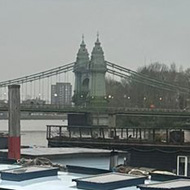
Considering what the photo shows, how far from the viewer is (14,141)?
16.9 metres

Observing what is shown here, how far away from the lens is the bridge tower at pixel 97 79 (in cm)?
9488

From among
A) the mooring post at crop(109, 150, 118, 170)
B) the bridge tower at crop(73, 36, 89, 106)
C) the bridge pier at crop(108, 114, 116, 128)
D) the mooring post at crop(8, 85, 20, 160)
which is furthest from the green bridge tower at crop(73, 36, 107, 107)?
the mooring post at crop(8, 85, 20, 160)

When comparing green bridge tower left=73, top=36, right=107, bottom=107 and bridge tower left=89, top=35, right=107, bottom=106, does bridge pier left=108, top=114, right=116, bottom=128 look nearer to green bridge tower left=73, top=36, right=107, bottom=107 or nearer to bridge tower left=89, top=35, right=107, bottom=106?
green bridge tower left=73, top=36, right=107, bottom=107

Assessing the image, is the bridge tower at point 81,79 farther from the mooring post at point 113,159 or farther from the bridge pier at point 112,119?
the mooring post at point 113,159

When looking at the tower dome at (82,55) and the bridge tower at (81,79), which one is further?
the tower dome at (82,55)

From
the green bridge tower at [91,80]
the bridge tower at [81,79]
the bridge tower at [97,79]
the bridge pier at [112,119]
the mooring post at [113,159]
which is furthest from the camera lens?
the bridge tower at [81,79]

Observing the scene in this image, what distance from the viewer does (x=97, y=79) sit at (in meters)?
97.6

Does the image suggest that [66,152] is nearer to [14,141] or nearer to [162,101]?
[14,141]

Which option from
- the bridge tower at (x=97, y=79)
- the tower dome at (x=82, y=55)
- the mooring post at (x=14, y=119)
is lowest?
the mooring post at (x=14, y=119)

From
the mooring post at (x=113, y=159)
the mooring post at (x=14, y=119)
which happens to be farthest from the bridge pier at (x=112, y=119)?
the mooring post at (x=14, y=119)

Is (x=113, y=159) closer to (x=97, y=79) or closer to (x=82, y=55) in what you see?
(x=97, y=79)

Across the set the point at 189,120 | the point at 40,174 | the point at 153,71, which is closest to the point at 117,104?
the point at 153,71

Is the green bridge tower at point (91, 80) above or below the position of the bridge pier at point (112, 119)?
above

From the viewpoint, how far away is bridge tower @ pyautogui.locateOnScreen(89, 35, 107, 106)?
9488 cm
